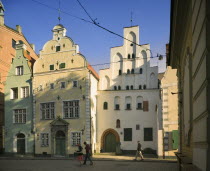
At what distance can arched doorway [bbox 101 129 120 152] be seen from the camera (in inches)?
1117

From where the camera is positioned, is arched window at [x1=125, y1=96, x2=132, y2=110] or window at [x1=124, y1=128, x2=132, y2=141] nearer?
window at [x1=124, y1=128, x2=132, y2=141]

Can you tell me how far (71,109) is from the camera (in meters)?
27.3

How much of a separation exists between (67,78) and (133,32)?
30.7 feet

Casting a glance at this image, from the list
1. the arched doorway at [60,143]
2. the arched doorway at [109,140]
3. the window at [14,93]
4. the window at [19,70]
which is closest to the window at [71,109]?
the arched doorway at [60,143]

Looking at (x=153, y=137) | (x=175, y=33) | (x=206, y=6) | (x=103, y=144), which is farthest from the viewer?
(x=103, y=144)

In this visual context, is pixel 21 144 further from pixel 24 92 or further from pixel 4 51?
pixel 4 51

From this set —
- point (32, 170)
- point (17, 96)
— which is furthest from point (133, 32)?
point (32, 170)

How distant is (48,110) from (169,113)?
1348cm

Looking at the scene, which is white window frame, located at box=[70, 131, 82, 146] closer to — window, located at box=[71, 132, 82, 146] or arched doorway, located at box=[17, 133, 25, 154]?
window, located at box=[71, 132, 82, 146]

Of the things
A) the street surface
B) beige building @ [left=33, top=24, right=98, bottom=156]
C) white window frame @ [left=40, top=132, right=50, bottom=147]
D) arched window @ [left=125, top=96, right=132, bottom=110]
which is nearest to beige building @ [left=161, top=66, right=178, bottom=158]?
the street surface

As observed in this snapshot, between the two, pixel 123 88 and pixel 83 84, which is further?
pixel 123 88

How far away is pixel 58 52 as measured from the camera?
2878cm

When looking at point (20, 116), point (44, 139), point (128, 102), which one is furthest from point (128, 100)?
point (20, 116)

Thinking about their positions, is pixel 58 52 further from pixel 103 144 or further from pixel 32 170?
pixel 32 170
